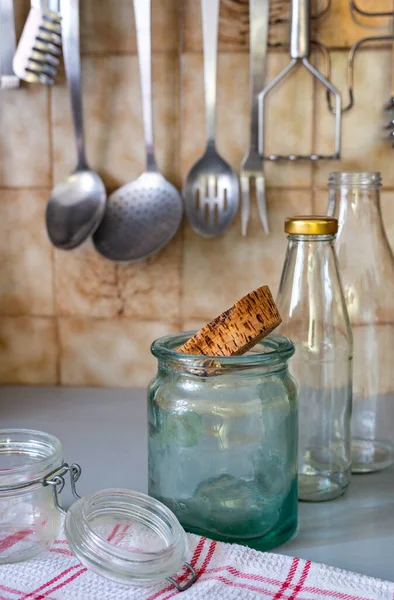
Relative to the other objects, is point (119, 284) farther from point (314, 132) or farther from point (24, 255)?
point (314, 132)

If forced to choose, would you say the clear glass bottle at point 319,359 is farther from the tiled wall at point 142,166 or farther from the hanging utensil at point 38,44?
the hanging utensil at point 38,44

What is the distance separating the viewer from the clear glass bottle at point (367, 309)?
0.80 metres

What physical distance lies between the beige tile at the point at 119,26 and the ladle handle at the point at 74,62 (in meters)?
0.03

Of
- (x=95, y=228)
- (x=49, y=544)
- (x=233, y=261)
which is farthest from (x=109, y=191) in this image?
(x=49, y=544)

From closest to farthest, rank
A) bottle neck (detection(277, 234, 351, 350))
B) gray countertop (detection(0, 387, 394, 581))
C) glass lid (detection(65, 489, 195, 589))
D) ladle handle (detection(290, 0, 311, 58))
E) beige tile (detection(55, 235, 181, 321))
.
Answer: glass lid (detection(65, 489, 195, 589)) < gray countertop (detection(0, 387, 394, 581)) < bottle neck (detection(277, 234, 351, 350)) < ladle handle (detection(290, 0, 311, 58)) < beige tile (detection(55, 235, 181, 321))

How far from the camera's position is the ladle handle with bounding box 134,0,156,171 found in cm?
97

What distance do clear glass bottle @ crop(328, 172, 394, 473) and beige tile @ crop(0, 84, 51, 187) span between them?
0.43m

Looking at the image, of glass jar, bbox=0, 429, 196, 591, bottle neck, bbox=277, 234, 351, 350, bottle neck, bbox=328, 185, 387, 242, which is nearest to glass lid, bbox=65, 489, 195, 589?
glass jar, bbox=0, 429, 196, 591

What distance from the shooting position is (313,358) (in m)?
0.76

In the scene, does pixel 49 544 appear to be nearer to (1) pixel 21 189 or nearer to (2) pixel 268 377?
(2) pixel 268 377

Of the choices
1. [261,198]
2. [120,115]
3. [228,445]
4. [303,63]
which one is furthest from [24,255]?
[228,445]

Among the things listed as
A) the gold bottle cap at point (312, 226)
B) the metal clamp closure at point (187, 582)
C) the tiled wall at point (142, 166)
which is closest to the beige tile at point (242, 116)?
the tiled wall at point (142, 166)

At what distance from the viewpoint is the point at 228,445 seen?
0.62 meters

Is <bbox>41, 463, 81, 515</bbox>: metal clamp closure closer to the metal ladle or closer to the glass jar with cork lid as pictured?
the glass jar with cork lid
